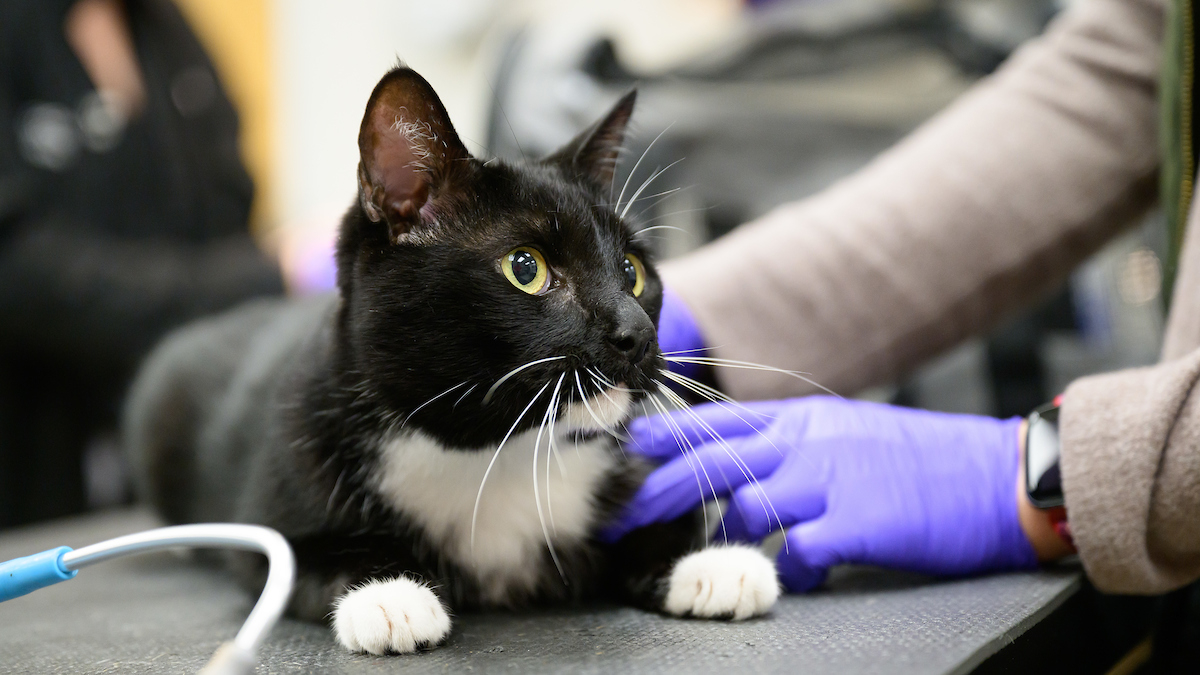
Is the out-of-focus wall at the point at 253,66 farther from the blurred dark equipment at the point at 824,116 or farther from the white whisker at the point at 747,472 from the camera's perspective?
the white whisker at the point at 747,472

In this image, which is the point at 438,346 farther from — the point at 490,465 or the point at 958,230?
the point at 958,230

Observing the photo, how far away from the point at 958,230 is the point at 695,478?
0.57 meters

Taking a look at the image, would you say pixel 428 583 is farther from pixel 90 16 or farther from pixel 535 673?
pixel 90 16

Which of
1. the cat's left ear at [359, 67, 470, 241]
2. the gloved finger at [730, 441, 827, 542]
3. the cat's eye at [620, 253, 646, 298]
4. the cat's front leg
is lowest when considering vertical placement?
the cat's front leg

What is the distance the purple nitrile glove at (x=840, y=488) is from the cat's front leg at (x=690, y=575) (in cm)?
3

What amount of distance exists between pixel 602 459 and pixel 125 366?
1425 mm

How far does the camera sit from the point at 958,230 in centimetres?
109

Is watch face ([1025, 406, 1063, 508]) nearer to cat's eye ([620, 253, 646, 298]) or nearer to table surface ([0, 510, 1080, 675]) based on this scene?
table surface ([0, 510, 1080, 675])

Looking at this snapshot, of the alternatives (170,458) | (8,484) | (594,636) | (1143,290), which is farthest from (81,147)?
(1143,290)

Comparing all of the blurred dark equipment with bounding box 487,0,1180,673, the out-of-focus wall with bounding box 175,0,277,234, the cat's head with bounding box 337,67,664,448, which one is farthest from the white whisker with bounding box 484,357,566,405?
the out-of-focus wall with bounding box 175,0,277,234

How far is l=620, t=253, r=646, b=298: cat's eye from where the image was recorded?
0.77 m

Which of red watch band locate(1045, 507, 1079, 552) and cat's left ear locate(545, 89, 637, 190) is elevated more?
cat's left ear locate(545, 89, 637, 190)

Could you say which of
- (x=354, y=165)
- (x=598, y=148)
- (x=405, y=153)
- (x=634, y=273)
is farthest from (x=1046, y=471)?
(x=354, y=165)

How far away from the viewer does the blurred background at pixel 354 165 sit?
153 centimetres
